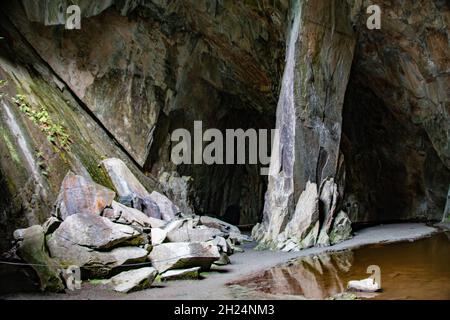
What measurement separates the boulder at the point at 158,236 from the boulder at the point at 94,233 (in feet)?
2.94

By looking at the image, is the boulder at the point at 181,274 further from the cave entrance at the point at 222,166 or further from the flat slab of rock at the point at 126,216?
the cave entrance at the point at 222,166

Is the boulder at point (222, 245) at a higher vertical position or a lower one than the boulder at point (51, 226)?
lower

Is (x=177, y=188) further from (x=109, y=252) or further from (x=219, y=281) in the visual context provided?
(x=219, y=281)

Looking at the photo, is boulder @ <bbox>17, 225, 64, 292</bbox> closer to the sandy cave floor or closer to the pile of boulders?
the pile of boulders

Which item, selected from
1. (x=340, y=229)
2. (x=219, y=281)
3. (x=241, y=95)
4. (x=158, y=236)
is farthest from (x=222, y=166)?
(x=219, y=281)

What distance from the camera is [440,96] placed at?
15.1m

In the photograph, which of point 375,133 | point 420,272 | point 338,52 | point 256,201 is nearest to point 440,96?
point 338,52

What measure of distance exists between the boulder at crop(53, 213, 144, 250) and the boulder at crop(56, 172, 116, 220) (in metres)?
1.63

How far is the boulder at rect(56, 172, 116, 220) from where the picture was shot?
10.2 meters

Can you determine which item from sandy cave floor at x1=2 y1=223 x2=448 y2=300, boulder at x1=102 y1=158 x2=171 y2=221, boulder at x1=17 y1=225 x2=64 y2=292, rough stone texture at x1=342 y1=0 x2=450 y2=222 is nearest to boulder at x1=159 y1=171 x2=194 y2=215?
boulder at x1=102 y1=158 x2=171 y2=221

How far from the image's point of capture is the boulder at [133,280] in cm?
711

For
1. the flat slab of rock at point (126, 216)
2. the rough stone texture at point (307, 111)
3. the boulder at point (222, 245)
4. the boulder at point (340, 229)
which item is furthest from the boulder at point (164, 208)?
the boulder at point (340, 229)

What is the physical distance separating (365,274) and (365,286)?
1228mm

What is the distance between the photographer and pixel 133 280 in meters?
7.24
